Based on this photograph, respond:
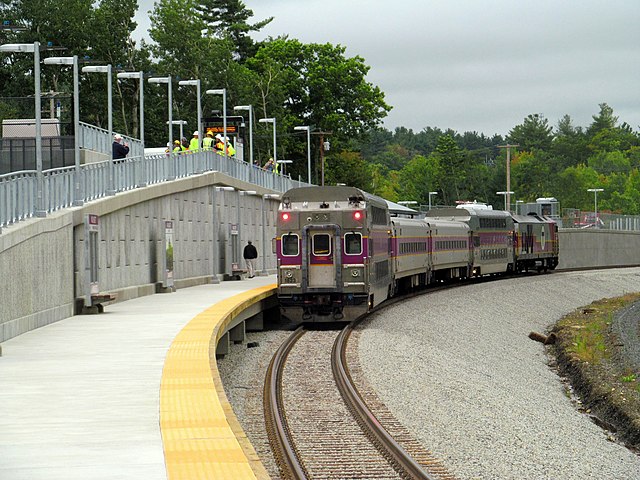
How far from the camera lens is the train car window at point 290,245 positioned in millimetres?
30953

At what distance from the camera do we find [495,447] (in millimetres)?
16109

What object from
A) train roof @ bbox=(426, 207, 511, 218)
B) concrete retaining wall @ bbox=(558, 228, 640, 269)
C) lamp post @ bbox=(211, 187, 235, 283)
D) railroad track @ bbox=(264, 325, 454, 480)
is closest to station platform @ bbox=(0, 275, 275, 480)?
railroad track @ bbox=(264, 325, 454, 480)

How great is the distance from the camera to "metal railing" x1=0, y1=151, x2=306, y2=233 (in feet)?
74.4

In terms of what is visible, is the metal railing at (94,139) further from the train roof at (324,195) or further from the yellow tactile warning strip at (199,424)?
the yellow tactile warning strip at (199,424)

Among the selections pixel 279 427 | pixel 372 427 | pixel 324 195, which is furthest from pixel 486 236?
pixel 279 427

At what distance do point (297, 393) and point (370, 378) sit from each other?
7.43 ft

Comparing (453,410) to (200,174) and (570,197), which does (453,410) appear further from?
(570,197)

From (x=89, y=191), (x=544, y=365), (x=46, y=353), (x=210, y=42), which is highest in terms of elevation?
(x=210, y=42)

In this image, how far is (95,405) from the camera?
1371 centimetres

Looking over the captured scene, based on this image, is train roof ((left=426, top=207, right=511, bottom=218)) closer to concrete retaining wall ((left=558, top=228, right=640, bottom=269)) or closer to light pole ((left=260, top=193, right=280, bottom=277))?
light pole ((left=260, top=193, right=280, bottom=277))

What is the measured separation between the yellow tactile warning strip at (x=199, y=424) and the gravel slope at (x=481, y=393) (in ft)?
10.0

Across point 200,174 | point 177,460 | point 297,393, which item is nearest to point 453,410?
point 297,393

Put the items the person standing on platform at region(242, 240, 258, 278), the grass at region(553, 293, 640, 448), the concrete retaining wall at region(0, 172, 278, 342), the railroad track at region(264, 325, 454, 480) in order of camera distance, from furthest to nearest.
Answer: the person standing on platform at region(242, 240, 258, 278), the grass at region(553, 293, 640, 448), the concrete retaining wall at region(0, 172, 278, 342), the railroad track at region(264, 325, 454, 480)

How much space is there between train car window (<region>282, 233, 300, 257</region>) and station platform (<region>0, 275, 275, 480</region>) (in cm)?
650
